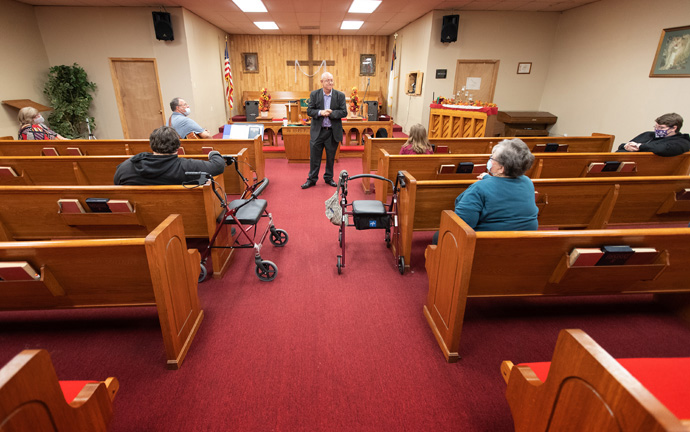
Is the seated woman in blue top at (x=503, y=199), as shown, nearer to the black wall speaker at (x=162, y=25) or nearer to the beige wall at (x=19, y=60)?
the black wall speaker at (x=162, y=25)

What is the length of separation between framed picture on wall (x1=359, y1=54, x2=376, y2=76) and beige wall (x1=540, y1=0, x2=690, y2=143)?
5694 mm

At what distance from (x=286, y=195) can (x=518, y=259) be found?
3422mm

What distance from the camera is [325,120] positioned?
15.5ft

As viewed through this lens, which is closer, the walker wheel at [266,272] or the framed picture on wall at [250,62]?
the walker wheel at [266,272]

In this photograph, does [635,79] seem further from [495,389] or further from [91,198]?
[91,198]

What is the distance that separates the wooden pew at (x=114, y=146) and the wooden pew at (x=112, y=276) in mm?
2702

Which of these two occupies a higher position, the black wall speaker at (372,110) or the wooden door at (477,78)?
the wooden door at (477,78)

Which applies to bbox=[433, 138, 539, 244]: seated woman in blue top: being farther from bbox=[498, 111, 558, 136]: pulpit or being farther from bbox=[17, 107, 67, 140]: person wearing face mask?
bbox=[498, 111, 558, 136]: pulpit

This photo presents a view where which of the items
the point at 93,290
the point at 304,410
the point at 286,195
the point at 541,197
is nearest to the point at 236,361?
the point at 304,410

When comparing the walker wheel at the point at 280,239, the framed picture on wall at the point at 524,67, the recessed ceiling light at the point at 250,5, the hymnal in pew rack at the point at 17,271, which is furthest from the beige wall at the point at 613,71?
the hymnal in pew rack at the point at 17,271

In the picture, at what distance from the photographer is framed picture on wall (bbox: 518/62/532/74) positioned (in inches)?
317

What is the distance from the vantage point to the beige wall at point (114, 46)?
7.15m

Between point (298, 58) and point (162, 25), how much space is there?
5.11 metres

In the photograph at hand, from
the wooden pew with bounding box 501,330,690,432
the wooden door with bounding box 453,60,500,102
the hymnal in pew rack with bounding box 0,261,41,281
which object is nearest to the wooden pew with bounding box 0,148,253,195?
the hymnal in pew rack with bounding box 0,261,41,281
